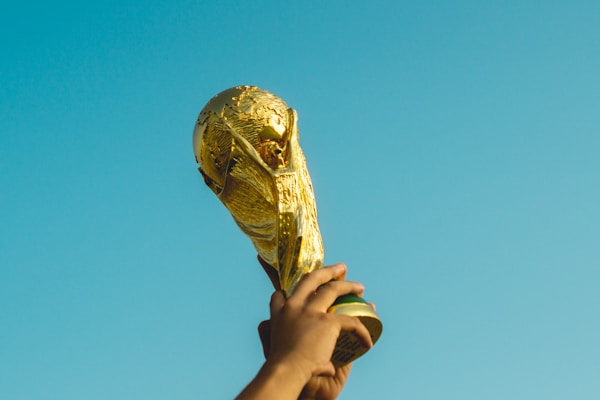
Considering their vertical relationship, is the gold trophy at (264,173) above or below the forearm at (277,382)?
above

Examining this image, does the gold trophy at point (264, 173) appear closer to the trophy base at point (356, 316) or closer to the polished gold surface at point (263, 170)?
the polished gold surface at point (263, 170)

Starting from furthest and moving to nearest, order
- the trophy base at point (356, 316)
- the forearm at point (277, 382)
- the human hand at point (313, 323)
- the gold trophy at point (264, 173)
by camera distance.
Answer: the gold trophy at point (264, 173), the trophy base at point (356, 316), the human hand at point (313, 323), the forearm at point (277, 382)

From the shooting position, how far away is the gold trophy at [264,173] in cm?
472

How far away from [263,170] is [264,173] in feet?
0.06

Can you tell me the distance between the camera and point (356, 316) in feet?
13.0

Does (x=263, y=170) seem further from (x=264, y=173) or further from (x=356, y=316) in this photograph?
(x=356, y=316)

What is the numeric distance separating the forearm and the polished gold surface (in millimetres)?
1012

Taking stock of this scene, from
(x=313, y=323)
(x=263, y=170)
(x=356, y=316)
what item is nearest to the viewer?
(x=313, y=323)

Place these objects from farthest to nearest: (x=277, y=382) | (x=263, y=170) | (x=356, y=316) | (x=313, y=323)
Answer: (x=263, y=170) → (x=356, y=316) → (x=313, y=323) → (x=277, y=382)

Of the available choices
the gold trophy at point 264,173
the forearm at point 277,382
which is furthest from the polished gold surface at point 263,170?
the forearm at point 277,382

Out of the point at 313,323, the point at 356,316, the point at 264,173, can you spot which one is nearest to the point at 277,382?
the point at 313,323

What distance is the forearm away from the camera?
11.6 ft

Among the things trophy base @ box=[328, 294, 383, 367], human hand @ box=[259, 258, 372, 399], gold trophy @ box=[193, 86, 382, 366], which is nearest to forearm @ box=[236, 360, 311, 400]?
human hand @ box=[259, 258, 372, 399]

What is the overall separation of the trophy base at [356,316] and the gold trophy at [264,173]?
0.59m
